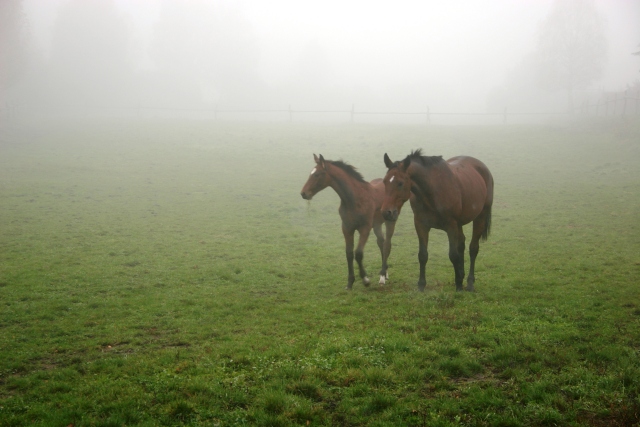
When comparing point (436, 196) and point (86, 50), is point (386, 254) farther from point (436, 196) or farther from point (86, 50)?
point (86, 50)

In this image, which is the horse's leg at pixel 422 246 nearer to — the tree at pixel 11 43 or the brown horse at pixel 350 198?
the brown horse at pixel 350 198

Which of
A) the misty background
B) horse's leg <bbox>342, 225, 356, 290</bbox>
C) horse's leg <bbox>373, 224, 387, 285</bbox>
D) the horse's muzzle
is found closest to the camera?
the horse's muzzle

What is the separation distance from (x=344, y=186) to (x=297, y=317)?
372 centimetres

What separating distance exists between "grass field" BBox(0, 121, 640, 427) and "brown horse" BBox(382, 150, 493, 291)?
1.14m

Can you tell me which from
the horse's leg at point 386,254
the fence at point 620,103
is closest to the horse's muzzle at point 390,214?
the horse's leg at point 386,254

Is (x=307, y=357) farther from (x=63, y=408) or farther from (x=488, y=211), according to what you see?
(x=488, y=211)

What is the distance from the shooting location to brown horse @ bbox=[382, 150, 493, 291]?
8.91 m

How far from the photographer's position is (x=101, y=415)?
4.90 metres

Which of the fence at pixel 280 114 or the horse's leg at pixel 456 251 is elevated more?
the fence at pixel 280 114

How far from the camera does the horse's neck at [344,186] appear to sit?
10.9 meters

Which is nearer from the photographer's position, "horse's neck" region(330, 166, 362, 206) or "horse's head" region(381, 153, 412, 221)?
"horse's head" region(381, 153, 412, 221)

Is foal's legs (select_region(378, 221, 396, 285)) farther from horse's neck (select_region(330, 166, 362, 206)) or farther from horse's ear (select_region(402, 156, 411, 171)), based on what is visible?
horse's ear (select_region(402, 156, 411, 171))

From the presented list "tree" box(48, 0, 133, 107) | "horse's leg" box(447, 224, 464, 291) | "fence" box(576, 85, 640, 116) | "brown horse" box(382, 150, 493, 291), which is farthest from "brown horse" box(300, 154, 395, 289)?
"tree" box(48, 0, 133, 107)

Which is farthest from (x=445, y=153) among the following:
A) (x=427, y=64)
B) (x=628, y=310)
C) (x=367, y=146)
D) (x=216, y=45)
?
(x=427, y=64)
